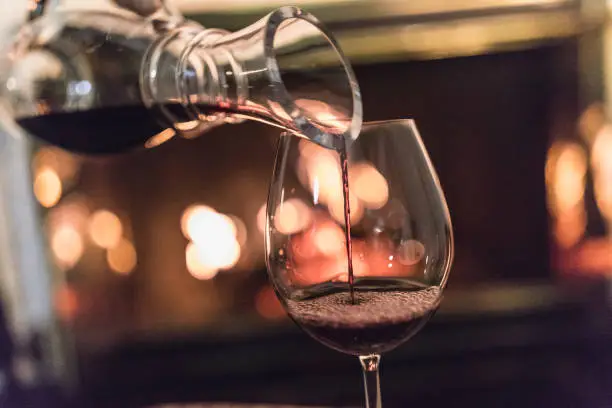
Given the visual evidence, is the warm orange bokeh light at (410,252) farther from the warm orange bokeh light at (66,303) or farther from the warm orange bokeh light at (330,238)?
the warm orange bokeh light at (66,303)

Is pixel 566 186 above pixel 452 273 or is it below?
above

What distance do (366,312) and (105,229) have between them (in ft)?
3.43

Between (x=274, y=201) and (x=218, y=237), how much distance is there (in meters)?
0.93

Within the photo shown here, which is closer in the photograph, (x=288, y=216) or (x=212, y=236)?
(x=288, y=216)

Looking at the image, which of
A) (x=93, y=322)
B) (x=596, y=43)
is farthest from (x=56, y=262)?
(x=596, y=43)

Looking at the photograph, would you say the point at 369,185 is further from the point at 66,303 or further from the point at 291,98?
the point at 66,303

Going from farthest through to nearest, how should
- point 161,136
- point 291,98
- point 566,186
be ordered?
1. point 566,186
2. point 161,136
3. point 291,98

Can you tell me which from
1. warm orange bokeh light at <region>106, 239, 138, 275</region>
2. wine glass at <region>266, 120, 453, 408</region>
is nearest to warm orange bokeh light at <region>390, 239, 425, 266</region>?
wine glass at <region>266, 120, 453, 408</region>

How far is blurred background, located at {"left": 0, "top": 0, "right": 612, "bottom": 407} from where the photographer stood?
4.53 feet

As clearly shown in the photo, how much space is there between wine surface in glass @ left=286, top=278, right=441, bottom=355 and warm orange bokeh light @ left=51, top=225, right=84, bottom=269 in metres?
1.02

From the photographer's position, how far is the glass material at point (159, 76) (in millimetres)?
473

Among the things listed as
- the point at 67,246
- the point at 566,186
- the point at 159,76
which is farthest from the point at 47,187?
the point at 566,186

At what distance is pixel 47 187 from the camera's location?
1.39 m

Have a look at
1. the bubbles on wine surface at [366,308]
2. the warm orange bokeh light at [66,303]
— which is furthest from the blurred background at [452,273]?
the bubbles on wine surface at [366,308]
